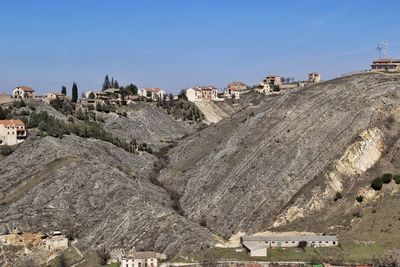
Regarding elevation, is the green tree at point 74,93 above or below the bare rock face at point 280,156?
above

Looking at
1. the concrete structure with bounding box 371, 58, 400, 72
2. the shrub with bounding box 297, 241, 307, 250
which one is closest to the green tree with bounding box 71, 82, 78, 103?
the concrete structure with bounding box 371, 58, 400, 72

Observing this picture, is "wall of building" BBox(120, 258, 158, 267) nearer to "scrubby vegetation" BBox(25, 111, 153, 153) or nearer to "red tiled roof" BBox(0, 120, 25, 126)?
"scrubby vegetation" BBox(25, 111, 153, 153)

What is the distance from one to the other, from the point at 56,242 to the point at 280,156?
3727cm

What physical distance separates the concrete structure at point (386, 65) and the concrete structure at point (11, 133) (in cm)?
6699

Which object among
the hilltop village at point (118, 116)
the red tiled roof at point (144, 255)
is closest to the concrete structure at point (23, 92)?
the hilltop village at point (118, 116)

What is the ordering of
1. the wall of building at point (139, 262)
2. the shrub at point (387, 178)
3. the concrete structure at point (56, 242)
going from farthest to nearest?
the shrub at point (387, 178), the concrete structure at point (56, 242), the wall of building at point (139, 262)

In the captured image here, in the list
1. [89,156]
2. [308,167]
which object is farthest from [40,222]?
[308,167]

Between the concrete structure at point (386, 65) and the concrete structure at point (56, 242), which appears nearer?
the concrete structure at point (56, 242)

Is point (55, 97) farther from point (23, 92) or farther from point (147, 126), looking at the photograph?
point (147, 126)

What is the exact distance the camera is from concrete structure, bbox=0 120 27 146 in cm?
11800

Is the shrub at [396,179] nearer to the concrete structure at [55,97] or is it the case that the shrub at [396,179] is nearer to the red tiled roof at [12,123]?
the red tiled roof at [12,123]

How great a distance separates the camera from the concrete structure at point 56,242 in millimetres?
86250

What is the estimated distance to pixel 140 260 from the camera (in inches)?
3063

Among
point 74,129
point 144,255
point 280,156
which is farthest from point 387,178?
point 74,129
